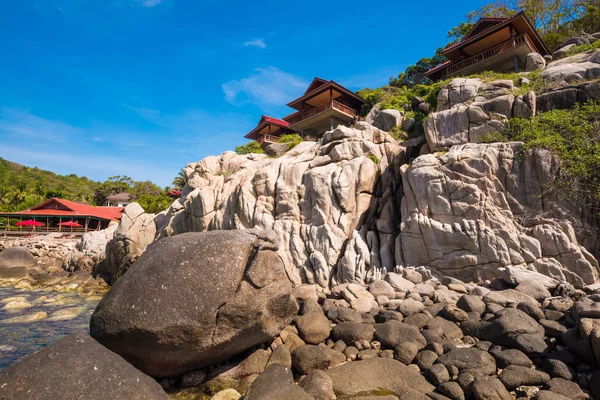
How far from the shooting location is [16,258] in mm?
31875

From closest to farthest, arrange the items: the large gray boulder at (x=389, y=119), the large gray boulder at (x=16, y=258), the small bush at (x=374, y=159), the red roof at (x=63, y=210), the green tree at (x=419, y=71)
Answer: the small bush at (x=374, y=159)
the large gray boulder at (x=389, y=119)
the large gray boulder at (x=16, y=258)
the green tree at (x=419, y=71)
the red roof at (x=63, y=210)

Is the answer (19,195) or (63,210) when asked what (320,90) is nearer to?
(63,210)

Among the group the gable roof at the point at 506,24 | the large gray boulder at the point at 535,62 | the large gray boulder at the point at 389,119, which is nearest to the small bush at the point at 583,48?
the large gray boulder at the point at 535,62

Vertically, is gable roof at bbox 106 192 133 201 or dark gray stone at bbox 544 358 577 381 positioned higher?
gable roof at bbox 106 192 133 201

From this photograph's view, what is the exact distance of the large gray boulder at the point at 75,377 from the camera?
20.4 feet

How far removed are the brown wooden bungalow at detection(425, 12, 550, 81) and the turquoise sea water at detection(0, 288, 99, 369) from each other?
1297 inches

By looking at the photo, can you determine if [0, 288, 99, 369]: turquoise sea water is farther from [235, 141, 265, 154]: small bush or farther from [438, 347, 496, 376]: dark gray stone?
[235, 141, 265, 154]: small bush

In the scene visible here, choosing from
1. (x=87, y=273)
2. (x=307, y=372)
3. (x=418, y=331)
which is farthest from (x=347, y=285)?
(x=87, y=273)

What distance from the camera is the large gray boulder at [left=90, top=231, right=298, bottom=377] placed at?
26.5 feet

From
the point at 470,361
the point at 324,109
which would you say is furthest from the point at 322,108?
the point at 470,361

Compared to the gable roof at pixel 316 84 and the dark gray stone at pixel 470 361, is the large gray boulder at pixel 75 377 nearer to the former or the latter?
the dark gray stone at pixel 470 361

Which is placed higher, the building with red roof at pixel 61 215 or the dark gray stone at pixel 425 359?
the building with red roof at pixel 61 215

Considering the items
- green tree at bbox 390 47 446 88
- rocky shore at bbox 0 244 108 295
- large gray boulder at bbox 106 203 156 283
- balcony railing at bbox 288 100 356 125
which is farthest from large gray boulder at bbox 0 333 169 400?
green tree at bbox 390 47 446 88

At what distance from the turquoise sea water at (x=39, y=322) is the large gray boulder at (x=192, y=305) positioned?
6.21 metres
